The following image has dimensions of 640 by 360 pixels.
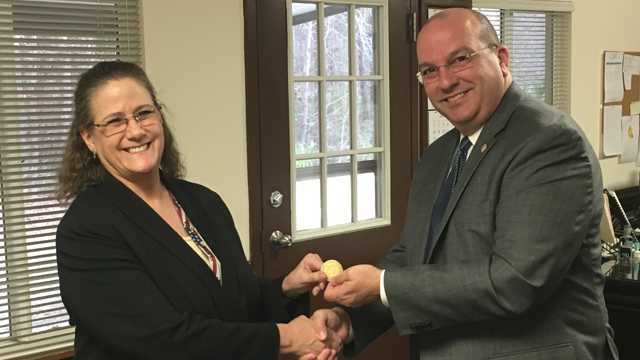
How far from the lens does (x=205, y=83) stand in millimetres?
2717

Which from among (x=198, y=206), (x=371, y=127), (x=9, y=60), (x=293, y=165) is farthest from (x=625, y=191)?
(x=9, y=60)

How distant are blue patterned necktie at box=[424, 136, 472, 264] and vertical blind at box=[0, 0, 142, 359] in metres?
1.36

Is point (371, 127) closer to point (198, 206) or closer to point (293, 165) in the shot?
point (293, 165)

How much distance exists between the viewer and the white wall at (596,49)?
171 inches

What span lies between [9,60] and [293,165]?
1229 millimetres

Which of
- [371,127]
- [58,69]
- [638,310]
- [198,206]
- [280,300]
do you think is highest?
[58,69]

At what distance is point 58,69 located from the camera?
2.38 m

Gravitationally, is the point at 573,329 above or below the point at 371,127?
below

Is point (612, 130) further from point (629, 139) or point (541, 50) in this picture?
point (541, 50)

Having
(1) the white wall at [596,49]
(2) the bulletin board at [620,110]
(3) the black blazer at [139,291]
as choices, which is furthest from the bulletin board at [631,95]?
(3) the black blazer at [139,291]

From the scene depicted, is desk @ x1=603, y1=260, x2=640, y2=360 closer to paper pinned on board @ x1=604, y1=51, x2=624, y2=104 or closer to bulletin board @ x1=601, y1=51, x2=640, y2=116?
paper pinned on board @ x1=604, y1=51, x2=624, y2=104

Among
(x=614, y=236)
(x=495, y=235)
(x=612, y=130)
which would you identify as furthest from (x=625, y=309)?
(x=612, y=130)

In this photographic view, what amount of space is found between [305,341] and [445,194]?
1.78 feet

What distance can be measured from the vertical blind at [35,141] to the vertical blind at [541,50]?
2.51 meters
